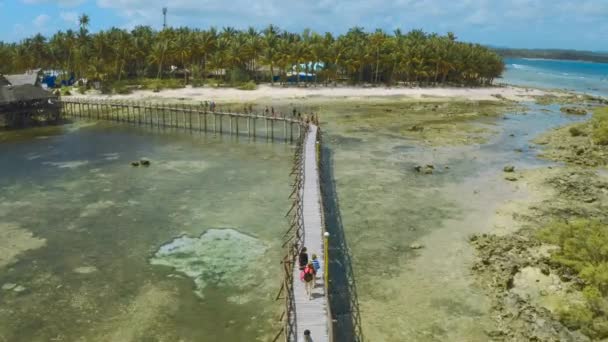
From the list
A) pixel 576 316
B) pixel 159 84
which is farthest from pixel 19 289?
A: pixel 159 84

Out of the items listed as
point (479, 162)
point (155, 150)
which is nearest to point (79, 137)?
point (155, 150)

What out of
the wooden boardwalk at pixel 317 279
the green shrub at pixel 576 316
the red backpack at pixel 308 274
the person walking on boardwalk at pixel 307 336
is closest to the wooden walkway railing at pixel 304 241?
the wooden boardwalk at pixel 317 279

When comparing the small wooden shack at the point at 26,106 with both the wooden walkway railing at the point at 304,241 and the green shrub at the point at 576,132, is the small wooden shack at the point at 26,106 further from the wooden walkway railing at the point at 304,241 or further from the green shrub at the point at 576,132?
the green shrub at the point at 576,132

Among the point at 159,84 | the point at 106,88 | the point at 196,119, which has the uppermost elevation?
the point at 159,84

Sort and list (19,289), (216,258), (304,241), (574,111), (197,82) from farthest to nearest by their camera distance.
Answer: (197,82) < (574,111) < (216,258) < (304,241) < (19,289)

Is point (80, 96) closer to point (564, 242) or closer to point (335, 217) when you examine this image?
point (335, 217)

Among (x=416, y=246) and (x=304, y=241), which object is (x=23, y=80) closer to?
(x=304, y=241)

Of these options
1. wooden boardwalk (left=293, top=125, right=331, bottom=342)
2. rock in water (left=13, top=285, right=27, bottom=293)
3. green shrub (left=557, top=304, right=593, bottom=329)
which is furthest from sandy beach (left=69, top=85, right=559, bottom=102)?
green shrub (left=557, top=304, right=593, bottom=329)
